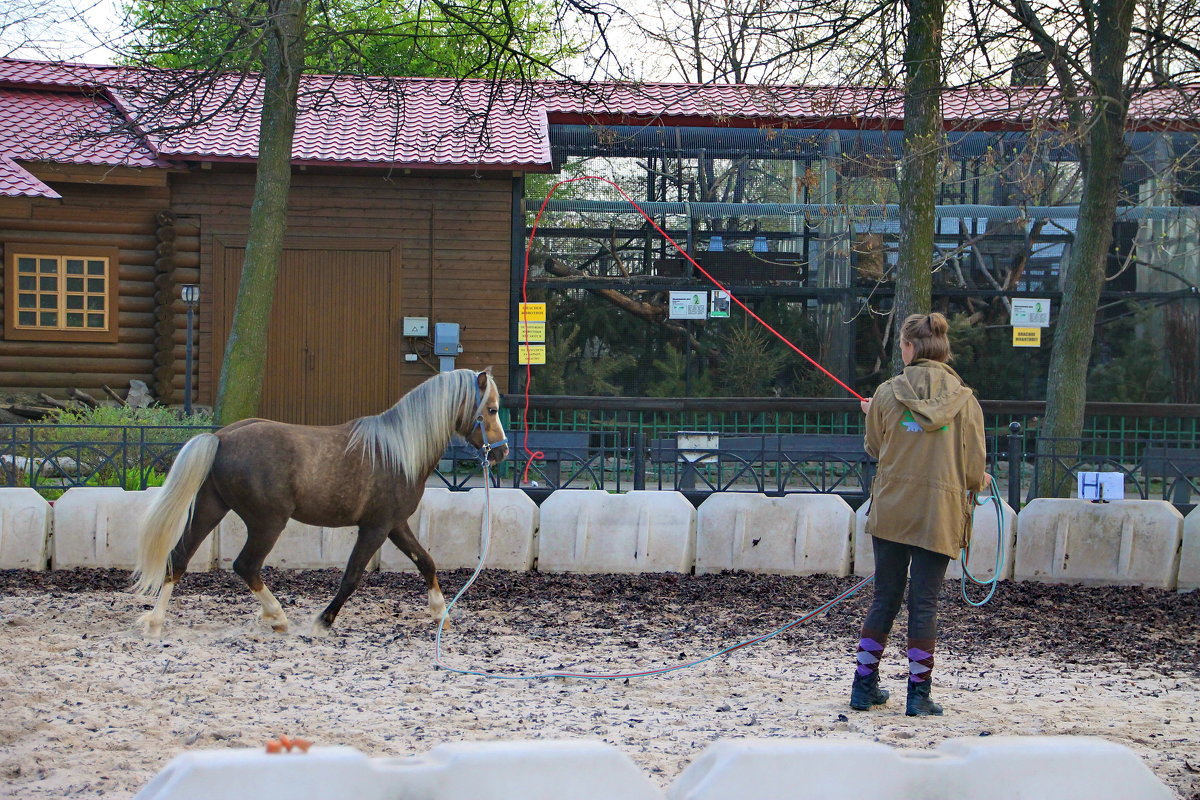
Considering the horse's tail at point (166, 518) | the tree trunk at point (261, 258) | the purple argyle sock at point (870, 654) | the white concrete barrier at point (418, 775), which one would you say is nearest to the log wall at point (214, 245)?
the tree trunk at point (261, 258)

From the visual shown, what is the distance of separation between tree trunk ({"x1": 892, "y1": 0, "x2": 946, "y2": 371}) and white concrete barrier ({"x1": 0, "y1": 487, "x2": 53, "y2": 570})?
706 cm

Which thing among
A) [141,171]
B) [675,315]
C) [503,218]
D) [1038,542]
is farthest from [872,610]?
[141,171]

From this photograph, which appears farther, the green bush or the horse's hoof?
the green bush

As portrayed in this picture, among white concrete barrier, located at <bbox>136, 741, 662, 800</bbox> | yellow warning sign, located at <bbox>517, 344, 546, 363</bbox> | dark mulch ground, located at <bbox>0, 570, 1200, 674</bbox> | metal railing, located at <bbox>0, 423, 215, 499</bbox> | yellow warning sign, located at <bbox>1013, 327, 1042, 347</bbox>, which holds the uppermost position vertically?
yellow warning sign, located at <bbox>1013, 327, 1042, 347</bbox>

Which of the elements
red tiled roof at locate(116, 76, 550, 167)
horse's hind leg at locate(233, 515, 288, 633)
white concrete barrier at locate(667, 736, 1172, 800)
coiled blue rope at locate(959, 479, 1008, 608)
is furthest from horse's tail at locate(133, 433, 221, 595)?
red tiled roof at locate(116, 76, 550, 167)

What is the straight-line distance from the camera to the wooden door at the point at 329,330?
51.0 feet

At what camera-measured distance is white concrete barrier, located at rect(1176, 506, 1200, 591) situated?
831 centimetres

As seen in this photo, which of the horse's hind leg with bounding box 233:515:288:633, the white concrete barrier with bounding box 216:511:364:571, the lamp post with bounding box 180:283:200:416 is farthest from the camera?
the lamp post with bounding box 180:283:200:416

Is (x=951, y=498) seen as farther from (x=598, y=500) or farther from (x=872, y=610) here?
(x=598, y=500)

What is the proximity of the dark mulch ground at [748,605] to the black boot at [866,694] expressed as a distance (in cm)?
144

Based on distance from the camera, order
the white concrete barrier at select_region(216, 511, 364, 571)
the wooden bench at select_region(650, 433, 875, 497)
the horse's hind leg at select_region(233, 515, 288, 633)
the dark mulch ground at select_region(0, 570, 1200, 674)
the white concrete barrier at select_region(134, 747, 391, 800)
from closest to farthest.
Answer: the white concrete barrier at select_region(134, 747, 391, 800)
the horse's hind leg at select_region(233, 515, 288, 633)
the dark mulch ground at select_region(0, 570, 1200, 674)
the white concrete barrier at select_region(216, 511, 364, 571)
the wooden bench at select_region(650, 433, 875, 497)

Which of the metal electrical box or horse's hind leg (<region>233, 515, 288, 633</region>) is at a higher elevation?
the metal electrical box

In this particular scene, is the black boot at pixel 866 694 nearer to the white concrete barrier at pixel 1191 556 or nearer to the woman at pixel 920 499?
the woman at pixel 920 499

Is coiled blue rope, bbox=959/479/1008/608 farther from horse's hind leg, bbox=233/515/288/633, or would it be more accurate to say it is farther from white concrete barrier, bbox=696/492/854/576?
horse's hind leg, bbox=233/515/288/633
